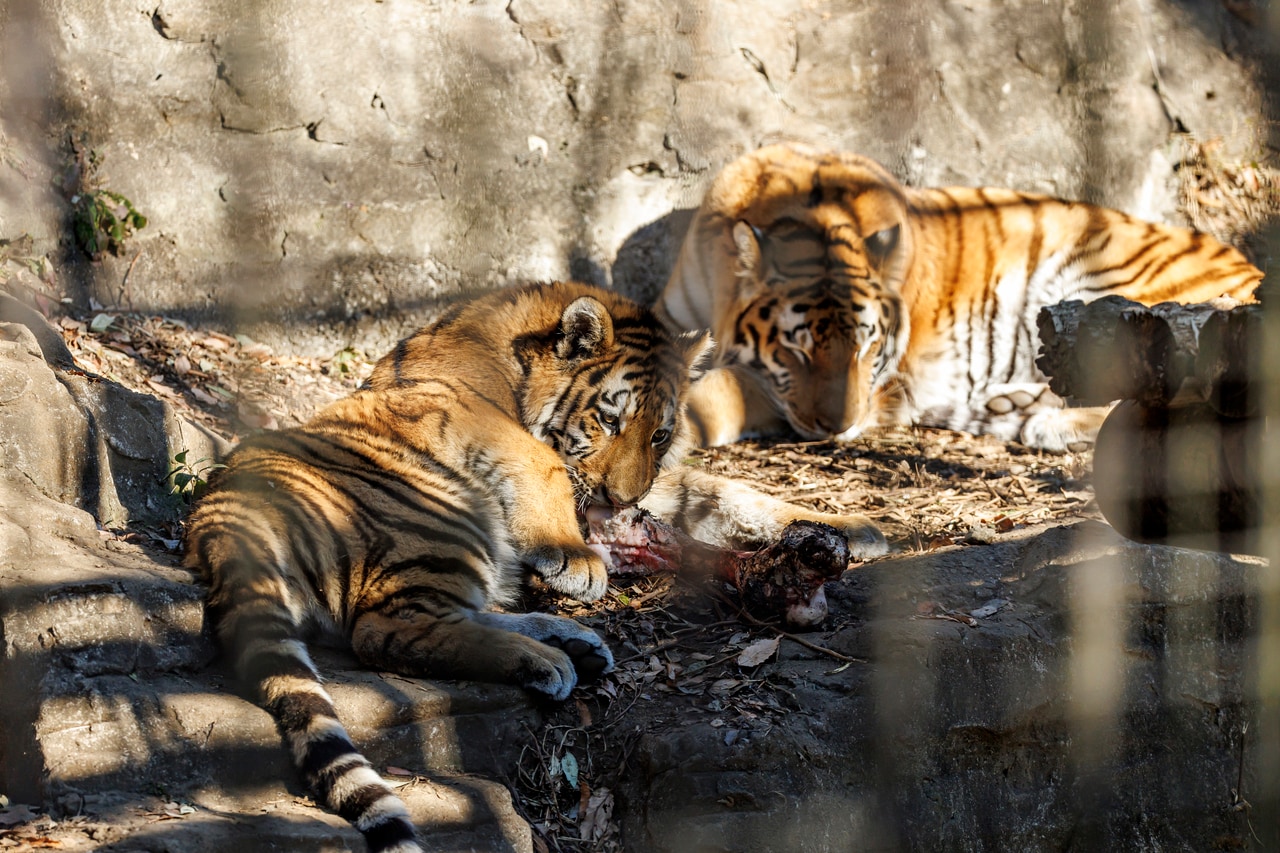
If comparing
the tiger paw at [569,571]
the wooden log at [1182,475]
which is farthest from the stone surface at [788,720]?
the tiger paw at [569,571]

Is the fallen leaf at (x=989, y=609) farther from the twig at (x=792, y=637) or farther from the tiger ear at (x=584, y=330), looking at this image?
the tiger ear at (x=584, y=330)

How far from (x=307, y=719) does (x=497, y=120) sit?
2976mm

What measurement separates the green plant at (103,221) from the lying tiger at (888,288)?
1901mm

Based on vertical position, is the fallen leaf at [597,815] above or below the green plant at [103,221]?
below

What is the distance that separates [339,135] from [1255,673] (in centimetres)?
320

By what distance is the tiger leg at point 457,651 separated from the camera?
6.72ft

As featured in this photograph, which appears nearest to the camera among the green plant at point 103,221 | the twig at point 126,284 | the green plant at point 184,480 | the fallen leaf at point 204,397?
the green plant at point 184,480

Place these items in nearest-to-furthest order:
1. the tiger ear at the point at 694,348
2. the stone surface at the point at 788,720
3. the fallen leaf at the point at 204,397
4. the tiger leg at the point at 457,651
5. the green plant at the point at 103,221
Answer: the stone surface at the point at 788,720 → the tiger leg at the point at 457,651 → the tiger ear at the point at 694,348 → the fallen leaf at the point at 204,397 → the green plant at the point at 103,221

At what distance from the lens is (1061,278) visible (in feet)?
15.0

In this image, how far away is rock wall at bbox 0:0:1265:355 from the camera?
12.0 ft

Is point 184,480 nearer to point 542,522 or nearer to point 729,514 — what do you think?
point 542,522

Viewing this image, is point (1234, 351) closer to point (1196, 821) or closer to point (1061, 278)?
point (1196, 821)

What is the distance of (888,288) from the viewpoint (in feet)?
13.9

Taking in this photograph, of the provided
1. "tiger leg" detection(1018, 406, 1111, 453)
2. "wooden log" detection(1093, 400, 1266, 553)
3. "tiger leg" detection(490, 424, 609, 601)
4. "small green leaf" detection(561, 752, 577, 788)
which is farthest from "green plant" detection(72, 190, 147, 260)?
"tiger leg" detection(1018, 406, 1111, 453)
